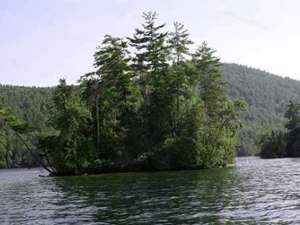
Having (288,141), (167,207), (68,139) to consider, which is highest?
(288,141)

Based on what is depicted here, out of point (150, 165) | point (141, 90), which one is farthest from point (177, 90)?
point (150, 165)

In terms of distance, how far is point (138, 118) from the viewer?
79.6 meters

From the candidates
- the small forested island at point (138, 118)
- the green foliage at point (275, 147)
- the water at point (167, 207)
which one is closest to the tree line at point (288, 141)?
the green foliage at point (275, 147)

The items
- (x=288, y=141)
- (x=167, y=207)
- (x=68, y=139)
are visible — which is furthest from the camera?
(x=288, y=141)

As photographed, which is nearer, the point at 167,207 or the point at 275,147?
the point at 167,207

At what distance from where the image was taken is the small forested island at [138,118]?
7375 centimetres

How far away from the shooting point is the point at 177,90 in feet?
258

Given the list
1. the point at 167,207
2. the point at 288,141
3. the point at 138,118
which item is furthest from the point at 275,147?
the point at 167,207

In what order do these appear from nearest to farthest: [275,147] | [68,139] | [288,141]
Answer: [68,139]
[288,141]
[275,147]

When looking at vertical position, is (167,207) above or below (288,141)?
below

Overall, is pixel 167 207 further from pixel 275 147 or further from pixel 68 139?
pixel 275 147

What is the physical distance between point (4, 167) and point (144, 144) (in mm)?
127241

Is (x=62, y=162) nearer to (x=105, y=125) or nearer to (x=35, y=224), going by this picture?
(x=105, y=125)

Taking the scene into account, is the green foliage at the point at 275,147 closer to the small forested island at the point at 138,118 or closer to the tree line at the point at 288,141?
the tree line at the point at 288,141
